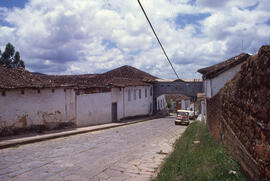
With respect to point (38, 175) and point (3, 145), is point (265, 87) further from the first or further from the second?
point (3, 145)

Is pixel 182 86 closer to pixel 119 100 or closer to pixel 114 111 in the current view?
pixel 119 100

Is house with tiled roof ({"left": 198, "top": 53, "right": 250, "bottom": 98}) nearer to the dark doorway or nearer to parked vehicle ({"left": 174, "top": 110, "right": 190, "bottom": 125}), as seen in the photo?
parked vehicle ({"left": 174, "top": 110, "right": 190, "bottom": 125})

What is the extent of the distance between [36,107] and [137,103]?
54.8ft

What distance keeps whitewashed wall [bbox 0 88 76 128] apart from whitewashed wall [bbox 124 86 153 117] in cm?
1027

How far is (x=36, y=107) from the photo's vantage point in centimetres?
1509

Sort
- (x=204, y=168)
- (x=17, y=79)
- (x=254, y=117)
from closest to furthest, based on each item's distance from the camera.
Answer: (x=254, y=117) < (x=204, y=168) < (x=17, y=79)

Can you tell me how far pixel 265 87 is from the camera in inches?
129

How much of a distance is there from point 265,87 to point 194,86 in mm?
31108

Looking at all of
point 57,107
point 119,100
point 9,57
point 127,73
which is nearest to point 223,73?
point 57,107

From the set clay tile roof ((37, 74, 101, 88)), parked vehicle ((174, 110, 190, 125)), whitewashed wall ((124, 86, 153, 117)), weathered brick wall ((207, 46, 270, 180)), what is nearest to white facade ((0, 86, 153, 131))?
whitewashed wall ((124, 86, 153, 117))

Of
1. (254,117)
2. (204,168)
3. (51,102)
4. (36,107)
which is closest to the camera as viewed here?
(254,117)

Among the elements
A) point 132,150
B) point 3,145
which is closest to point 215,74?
point 132,150

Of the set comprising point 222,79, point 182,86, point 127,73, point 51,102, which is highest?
point 127,73

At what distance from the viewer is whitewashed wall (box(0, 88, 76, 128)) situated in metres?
13.5
